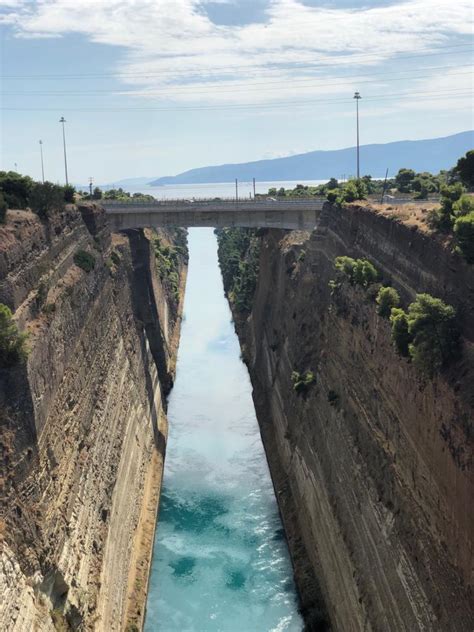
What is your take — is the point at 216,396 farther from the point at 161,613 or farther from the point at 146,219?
the point at 161,613

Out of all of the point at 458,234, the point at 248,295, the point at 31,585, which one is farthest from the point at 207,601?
the point at 248,295

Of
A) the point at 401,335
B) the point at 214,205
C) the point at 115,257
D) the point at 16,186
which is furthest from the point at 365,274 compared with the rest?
the point at 214,205

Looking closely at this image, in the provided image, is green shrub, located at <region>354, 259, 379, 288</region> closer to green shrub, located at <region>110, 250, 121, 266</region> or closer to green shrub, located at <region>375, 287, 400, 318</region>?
green shrub, located at <region>375, 287, 400, 318</region>

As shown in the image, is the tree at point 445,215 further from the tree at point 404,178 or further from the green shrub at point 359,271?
the tree at point 404,178

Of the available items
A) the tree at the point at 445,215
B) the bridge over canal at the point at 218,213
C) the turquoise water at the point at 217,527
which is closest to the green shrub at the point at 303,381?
the turquoise water at the point at 217,527

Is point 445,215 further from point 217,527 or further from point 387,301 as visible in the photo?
point 217,527
